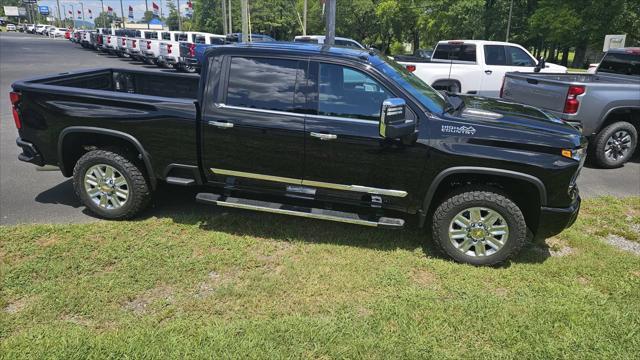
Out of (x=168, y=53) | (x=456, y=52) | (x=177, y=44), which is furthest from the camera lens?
(x=168, y=53)

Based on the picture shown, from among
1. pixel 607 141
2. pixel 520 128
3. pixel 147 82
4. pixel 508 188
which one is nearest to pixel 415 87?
pixel 520 128

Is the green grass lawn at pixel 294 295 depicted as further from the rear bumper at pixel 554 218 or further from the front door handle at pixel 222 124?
the front door handle at pixel 222 124

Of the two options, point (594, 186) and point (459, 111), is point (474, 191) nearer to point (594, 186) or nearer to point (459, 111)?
point (459, 111)

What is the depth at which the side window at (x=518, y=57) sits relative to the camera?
36.5 feet

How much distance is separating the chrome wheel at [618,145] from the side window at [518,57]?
419 cm

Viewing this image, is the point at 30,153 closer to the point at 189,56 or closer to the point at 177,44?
the point at 189,56

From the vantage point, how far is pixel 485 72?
10.8 metres

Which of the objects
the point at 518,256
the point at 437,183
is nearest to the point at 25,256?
the point at 437,183

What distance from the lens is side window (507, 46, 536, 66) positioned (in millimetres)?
11133

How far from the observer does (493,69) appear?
35.7 feet

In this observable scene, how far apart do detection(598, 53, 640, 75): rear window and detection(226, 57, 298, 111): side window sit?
8.26 meters

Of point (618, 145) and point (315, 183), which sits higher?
point (315, 183)

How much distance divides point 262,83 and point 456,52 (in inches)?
344

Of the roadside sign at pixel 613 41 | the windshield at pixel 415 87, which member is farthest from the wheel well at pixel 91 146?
the roadside sign at pixel 613 41
